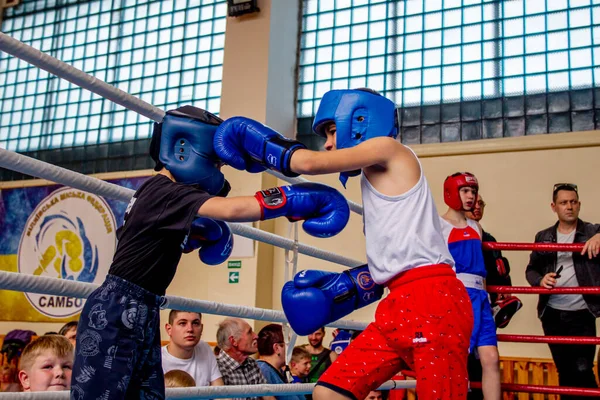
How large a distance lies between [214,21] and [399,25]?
6.94 ft

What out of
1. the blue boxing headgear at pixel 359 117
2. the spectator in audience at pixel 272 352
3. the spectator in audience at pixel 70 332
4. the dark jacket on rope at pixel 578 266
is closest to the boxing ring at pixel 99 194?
the blue boxing headgear at pixel 359 117

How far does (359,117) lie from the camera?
5.78 ft

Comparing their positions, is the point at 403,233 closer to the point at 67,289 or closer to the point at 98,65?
the point at 67,289

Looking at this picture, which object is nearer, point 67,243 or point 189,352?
point 189,352

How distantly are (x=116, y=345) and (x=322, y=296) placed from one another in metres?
0.55

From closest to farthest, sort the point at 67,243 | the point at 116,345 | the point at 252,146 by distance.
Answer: the point at 116,345, the point at 252,146, the point at 67,243

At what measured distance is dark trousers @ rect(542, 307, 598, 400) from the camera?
3184 millimetres

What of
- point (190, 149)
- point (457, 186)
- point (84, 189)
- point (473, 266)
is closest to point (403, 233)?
point (190, 149)

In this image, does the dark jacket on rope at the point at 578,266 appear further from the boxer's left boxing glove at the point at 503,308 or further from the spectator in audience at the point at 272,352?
the spectator in audience at the point at 272,352

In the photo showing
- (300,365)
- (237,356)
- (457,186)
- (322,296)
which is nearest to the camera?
(322,296)

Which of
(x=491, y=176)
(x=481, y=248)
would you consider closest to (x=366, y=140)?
(x=481, y=248)

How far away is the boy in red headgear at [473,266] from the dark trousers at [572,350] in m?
0.65

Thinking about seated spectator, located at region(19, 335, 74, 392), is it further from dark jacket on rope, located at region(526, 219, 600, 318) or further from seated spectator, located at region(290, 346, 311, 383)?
dark jacket on rope, located at region(526, 219, 600, 318)

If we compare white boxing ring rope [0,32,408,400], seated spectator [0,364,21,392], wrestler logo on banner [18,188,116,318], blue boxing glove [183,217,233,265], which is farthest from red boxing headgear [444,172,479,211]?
wrestler logo on banner [18,188,116,318]
